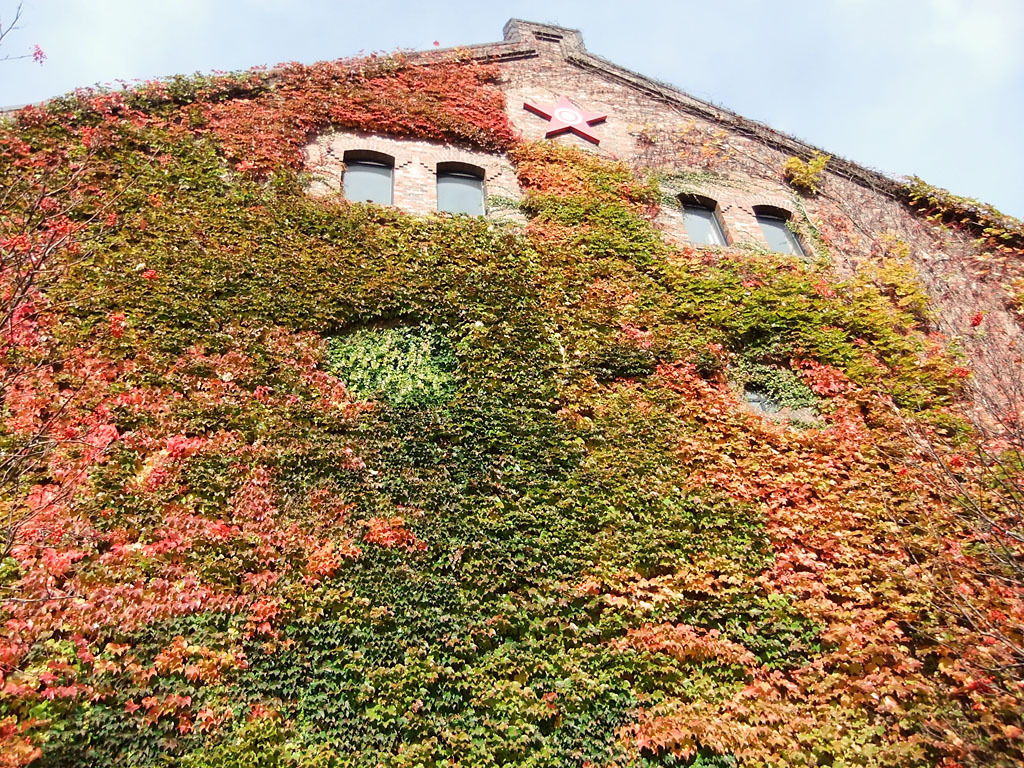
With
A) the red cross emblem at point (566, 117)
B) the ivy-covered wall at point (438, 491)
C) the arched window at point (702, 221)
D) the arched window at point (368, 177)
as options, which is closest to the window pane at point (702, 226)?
the arched window at point (702, 221)

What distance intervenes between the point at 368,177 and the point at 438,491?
258 inches

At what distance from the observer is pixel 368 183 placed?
38.8 feet

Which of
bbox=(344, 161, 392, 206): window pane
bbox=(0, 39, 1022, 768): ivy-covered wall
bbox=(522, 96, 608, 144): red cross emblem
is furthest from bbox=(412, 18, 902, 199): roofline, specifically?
bbox=(0, 39, 1022, 768): ivy-covered wall

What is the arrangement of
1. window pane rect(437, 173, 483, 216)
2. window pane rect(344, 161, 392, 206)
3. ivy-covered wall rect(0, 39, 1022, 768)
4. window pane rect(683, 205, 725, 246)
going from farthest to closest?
window pane rect(683, 205, 725, 246) → window pane rect(437, 173, 483, 216) → window pane rect(344, 161, 392, 206) → ivy-covered wall rect(0, 39, 1022, 768)

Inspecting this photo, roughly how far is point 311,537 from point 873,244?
11.5 metres

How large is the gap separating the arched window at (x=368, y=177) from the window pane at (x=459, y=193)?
2.77 feet

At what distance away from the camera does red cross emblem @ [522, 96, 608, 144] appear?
13711 millimetres

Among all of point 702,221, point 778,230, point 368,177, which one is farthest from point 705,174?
point 368,177

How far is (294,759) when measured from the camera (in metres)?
5.54

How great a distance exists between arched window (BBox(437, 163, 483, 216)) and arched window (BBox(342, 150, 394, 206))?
0.85m

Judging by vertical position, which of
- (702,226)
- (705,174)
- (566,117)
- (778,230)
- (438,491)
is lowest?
(438,491)

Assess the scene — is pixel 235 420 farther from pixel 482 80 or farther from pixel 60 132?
pixel 482 80

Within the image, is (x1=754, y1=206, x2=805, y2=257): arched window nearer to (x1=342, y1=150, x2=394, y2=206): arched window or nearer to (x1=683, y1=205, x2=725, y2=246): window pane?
(x1=683, y1=205, x2=725, y2=246): window pane

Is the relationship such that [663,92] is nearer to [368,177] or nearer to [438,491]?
[368,177]
